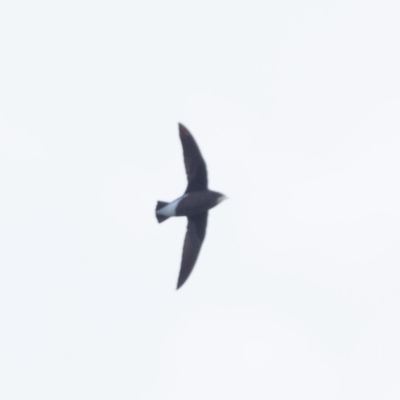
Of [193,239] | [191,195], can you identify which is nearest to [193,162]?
[191,195]

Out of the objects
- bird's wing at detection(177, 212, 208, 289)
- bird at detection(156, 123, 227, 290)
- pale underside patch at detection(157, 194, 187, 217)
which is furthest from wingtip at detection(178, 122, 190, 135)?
bird's wing at detection(177, 212, 208, 289)

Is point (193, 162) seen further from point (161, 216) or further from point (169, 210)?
point (161, 216)

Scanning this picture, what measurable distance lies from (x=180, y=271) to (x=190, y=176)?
2.10 metres

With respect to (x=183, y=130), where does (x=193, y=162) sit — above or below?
below

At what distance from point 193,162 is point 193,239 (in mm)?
1795

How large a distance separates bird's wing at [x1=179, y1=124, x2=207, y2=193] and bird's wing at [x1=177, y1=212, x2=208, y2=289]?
2.83 feet

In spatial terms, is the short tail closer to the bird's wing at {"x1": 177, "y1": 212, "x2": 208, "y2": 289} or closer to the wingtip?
the bird's wing at {"x1": 177, "y1": 212, "x2": 208, "y2": 289}

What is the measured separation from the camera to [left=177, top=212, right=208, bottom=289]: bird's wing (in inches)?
1194

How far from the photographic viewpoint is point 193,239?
3052 cm

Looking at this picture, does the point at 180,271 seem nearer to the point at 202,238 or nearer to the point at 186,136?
the point at 202,238

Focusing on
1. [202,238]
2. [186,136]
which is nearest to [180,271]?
[202,238]

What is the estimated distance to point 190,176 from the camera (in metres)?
30.0

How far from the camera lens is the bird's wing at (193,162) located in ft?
98.0

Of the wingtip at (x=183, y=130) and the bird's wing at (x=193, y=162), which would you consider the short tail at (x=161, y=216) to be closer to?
the bird's wing at (x=193, y=162)
